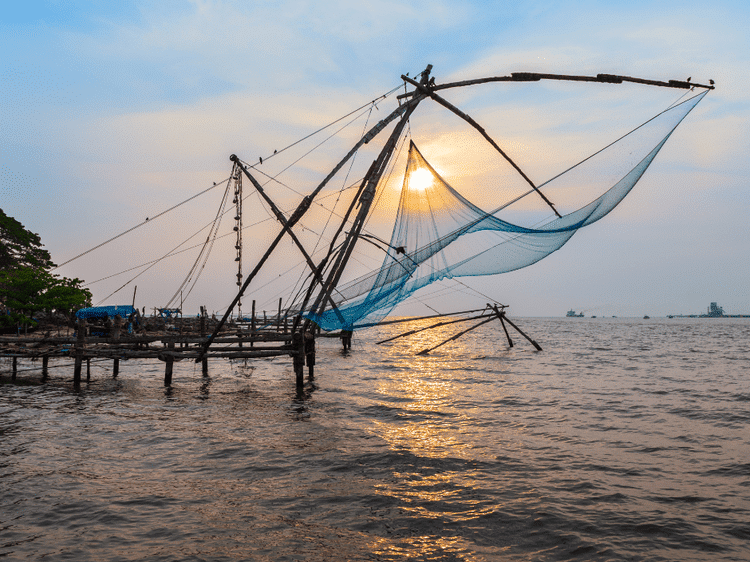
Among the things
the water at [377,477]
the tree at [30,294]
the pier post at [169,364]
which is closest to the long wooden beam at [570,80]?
the water at [377,477]

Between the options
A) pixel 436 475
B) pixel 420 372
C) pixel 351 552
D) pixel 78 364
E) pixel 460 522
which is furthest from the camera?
pixel 420 372

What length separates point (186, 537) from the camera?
216 inches

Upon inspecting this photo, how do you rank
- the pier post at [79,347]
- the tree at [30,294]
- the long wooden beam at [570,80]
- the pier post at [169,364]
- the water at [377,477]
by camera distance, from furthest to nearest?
the tree at [30,294], the pier post at [79,347], the pier post at [169,364], the long wooden beam at [570,80], the water at [377,477]

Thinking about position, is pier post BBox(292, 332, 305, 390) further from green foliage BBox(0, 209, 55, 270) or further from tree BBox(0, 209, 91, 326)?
green foliage BBox(0, 209, 55, 270)

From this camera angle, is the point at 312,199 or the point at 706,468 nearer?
the point at 706,468

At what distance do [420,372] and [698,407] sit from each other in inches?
450

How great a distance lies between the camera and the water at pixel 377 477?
5395 millimetres

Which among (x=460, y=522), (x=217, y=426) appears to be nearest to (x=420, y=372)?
(x=217, y=426)

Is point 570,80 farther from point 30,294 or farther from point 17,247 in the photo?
point 17,247

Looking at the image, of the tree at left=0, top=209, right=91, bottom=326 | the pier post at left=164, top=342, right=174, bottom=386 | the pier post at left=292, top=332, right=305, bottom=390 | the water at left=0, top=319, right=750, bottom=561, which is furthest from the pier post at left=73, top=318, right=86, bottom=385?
the tree at left=0, top=209, right=91, bottom=326

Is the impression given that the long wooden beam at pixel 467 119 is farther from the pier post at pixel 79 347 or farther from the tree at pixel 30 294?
the tree at pixel 30 294

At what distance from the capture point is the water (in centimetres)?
539

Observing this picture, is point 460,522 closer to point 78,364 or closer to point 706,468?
point 706,468

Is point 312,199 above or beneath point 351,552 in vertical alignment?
above
